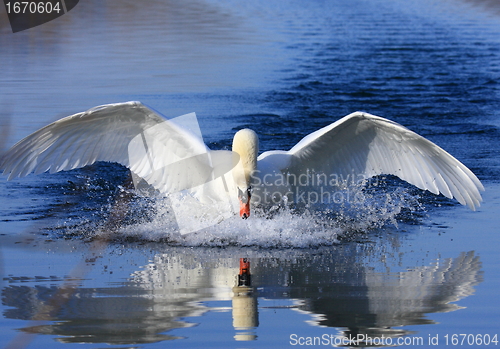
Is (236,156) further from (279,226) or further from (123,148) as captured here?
(123,148)

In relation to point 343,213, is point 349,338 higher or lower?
lower

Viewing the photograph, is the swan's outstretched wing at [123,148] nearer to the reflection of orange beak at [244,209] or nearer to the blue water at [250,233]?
the blue water at [250,233]

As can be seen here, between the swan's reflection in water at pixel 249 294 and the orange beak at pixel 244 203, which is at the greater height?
the orange beak at pixel 244 203

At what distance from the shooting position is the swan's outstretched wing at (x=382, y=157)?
6.91 meters

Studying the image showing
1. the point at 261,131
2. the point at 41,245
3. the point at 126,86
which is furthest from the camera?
the point at 126,86

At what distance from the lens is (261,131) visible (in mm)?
11227

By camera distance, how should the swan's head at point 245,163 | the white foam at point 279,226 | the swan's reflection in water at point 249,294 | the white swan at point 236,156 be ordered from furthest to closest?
1. the white swan at point 236,156
2. the swan's head at point 245,163
3. the white foam at point 279,226
4. the swan's reflection in water at point 249,294

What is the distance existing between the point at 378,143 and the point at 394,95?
23.9 ft

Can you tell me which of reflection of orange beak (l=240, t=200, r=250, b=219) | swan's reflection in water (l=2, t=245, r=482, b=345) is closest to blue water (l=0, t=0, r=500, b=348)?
swan's reflection in water (l=2, t=245, r=482, b=345)

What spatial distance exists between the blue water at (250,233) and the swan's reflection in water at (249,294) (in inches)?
0.6

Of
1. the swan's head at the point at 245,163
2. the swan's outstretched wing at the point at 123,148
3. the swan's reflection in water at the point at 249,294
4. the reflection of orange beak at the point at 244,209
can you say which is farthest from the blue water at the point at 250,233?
the swan's outstretched wing at the point at 123,148

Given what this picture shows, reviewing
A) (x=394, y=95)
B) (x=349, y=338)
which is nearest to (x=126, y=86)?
(x=394, y=95)

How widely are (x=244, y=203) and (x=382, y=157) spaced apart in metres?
1.54

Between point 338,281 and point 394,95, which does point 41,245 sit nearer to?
point 338,281
